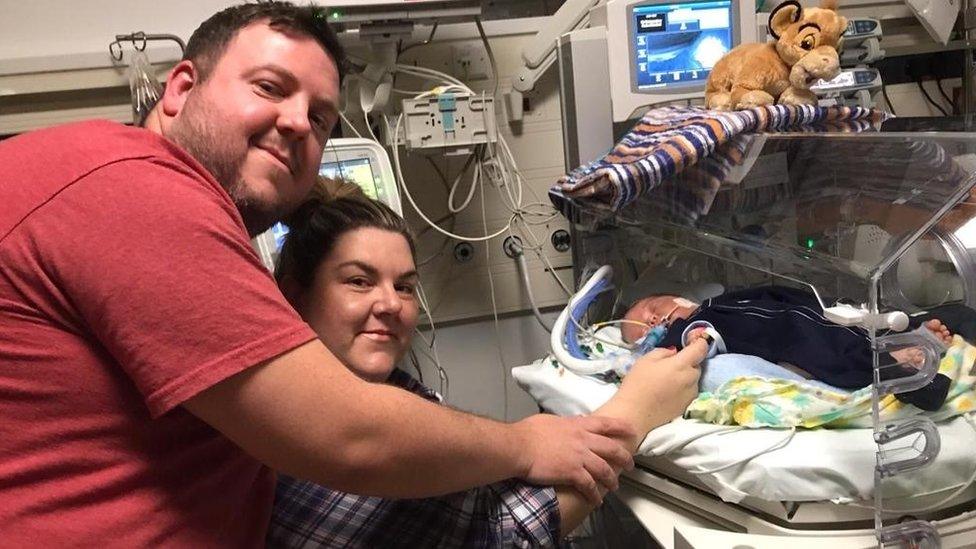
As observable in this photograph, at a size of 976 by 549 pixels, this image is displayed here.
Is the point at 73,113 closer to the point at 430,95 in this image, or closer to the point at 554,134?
the point at 430,95

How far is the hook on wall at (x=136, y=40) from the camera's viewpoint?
188cm

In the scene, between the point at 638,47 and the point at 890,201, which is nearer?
the point at 890,201

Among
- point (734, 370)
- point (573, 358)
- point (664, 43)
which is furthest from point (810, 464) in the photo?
point (664, 43)

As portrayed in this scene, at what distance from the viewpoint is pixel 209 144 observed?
0.99 meters

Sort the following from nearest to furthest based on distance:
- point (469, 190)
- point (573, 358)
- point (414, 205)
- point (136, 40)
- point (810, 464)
Result: 1. point (810, 464)
2. point (573, 358)
3. point (136, 40)
4. point (414, 205)
5. point (469, 190)

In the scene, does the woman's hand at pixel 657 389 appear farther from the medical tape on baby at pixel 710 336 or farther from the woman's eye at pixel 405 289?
the woman's eye at pixel 405 289

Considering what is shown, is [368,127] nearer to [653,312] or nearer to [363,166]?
[363,166]

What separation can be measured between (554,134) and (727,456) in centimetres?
135

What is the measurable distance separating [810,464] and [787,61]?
0.94 meters

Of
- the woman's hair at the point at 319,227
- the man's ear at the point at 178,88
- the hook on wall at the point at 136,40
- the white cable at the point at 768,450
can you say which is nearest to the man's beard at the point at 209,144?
the man's ear at the point at 178,88

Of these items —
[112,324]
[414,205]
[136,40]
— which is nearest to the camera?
[112,324]

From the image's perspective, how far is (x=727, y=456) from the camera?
99 centimetres

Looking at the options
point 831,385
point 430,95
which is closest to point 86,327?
point 831,385

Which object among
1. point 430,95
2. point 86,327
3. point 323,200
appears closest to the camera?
point 86,327
